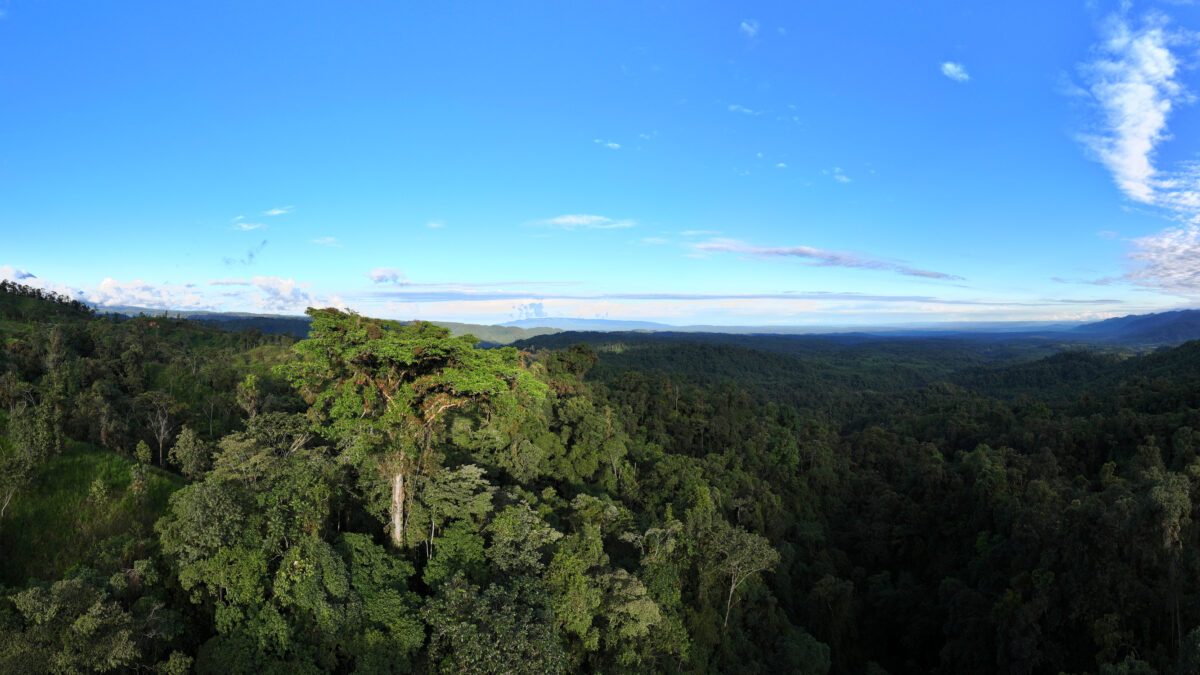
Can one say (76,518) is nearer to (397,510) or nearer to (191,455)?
(191,455)

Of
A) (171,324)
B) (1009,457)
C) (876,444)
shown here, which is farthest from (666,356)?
(171,324)

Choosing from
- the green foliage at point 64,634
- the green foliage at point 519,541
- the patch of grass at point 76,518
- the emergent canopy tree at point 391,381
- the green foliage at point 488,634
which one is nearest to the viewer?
the green foliage at point 64,634

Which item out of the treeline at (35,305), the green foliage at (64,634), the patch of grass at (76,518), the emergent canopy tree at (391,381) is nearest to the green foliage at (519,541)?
the emergent canopy tree at (391,381)

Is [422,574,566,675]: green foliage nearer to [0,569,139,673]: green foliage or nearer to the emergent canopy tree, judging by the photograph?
the emergent canopy tree

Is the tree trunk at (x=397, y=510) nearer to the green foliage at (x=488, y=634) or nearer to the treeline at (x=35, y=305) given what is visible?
the green foliage at (x=488, y=634)

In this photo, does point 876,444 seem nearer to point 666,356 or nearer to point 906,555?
point 906,555

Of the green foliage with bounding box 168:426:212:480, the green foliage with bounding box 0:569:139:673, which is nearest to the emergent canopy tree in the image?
the green foliage with bounding box 0:569:139:673
